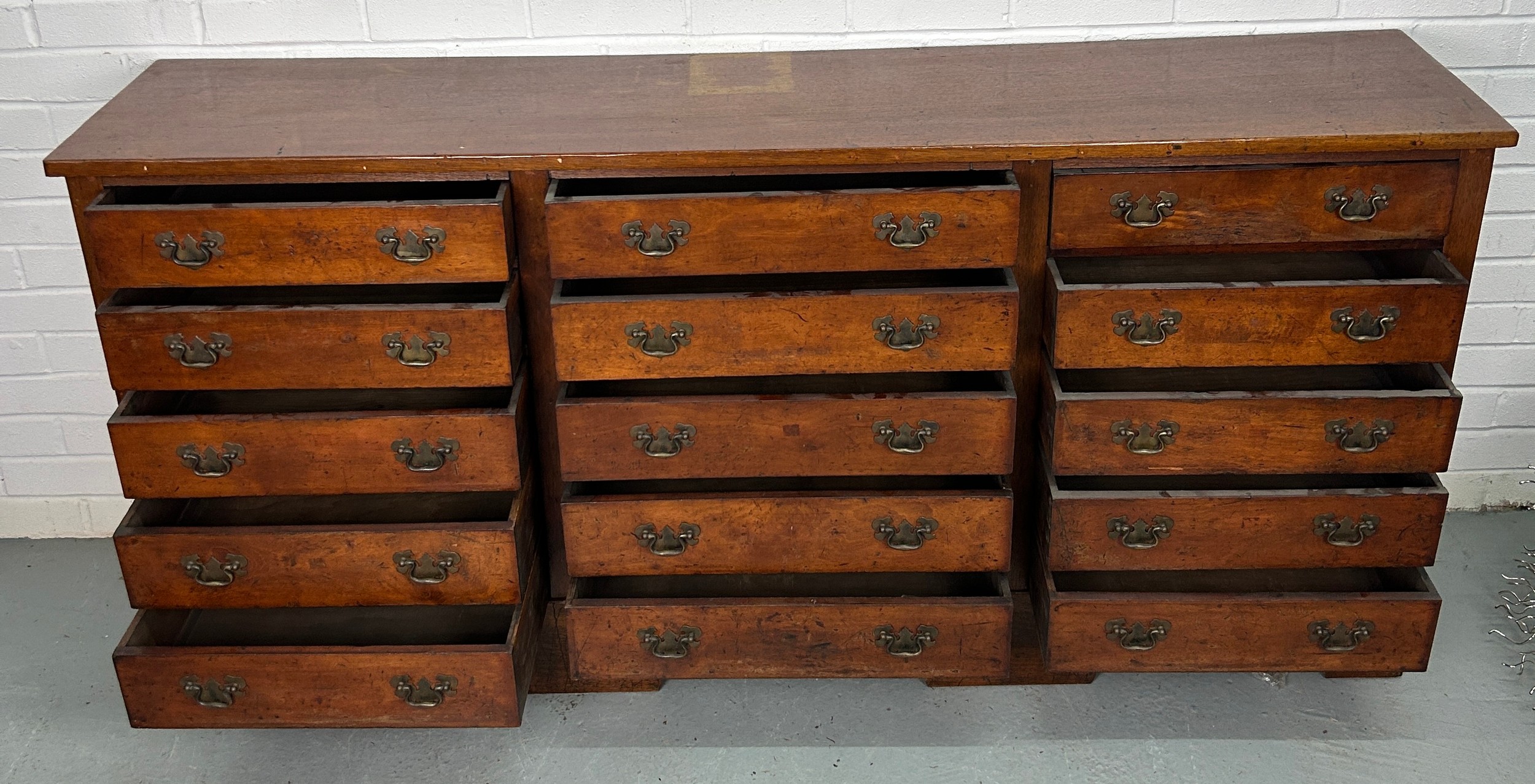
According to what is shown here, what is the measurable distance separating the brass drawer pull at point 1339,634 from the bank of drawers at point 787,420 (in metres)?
0.46

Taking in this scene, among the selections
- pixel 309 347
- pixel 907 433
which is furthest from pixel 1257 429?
pixel 309 347

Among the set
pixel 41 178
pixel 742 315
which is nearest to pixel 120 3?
pixel 41 178

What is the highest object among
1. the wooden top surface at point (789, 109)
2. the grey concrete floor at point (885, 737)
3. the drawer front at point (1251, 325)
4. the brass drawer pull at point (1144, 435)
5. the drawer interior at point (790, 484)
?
the wooden top surface at point (789, 109)

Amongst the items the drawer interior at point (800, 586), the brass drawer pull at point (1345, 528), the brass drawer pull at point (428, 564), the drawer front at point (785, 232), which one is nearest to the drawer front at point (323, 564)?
the brass drawer pull at point (428, 564)

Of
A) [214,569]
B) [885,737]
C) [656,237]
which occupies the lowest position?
[885,737]

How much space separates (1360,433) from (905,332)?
2.19 ft

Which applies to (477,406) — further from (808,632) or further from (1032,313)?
(1032,313)

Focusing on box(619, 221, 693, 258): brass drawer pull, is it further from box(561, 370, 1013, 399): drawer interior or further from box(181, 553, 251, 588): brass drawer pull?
box(181, 553, 251, 588): brass drawer pull

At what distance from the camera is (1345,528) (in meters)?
2.16

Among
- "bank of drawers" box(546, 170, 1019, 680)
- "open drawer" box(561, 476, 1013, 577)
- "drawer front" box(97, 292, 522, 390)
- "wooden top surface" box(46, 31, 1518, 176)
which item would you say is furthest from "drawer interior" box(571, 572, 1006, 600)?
"wooden top surface" box(46, 31, 1518, 176)

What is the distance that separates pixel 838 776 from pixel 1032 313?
0.77 metres

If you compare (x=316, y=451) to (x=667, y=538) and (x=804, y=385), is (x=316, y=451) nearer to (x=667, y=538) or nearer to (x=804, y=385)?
(x=667, y=538)

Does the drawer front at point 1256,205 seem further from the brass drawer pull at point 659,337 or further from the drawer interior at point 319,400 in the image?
the drawer interior at point 319,400

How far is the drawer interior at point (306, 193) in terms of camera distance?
6.70 feet
